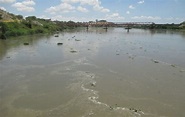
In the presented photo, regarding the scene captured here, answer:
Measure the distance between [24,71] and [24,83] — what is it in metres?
5.27

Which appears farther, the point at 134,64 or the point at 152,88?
the point at 134,64

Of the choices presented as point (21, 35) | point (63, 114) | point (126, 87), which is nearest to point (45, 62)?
point (126, 87)

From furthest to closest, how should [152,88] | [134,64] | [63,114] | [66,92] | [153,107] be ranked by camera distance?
[134,64]
[152,88]
[66,92]
[153,107]
[63,114]

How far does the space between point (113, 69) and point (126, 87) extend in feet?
24.7

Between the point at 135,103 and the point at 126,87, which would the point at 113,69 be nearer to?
the point at 126,87

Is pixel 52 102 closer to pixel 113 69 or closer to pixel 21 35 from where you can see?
pixel 113 69

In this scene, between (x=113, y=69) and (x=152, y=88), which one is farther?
(x=113, y=69)

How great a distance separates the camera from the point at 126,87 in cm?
2197

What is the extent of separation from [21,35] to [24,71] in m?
53.8

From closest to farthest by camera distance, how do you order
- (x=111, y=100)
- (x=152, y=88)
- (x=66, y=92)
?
(x=111, y=100) < (x=66, y=92) < (x=152, y=88)

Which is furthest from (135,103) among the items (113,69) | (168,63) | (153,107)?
(168,63)

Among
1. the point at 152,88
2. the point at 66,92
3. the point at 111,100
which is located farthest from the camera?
the point at 152,88

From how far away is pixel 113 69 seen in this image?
96.2 ft

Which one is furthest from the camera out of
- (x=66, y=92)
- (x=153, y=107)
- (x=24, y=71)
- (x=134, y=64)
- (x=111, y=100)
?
(x=134, y=64)
